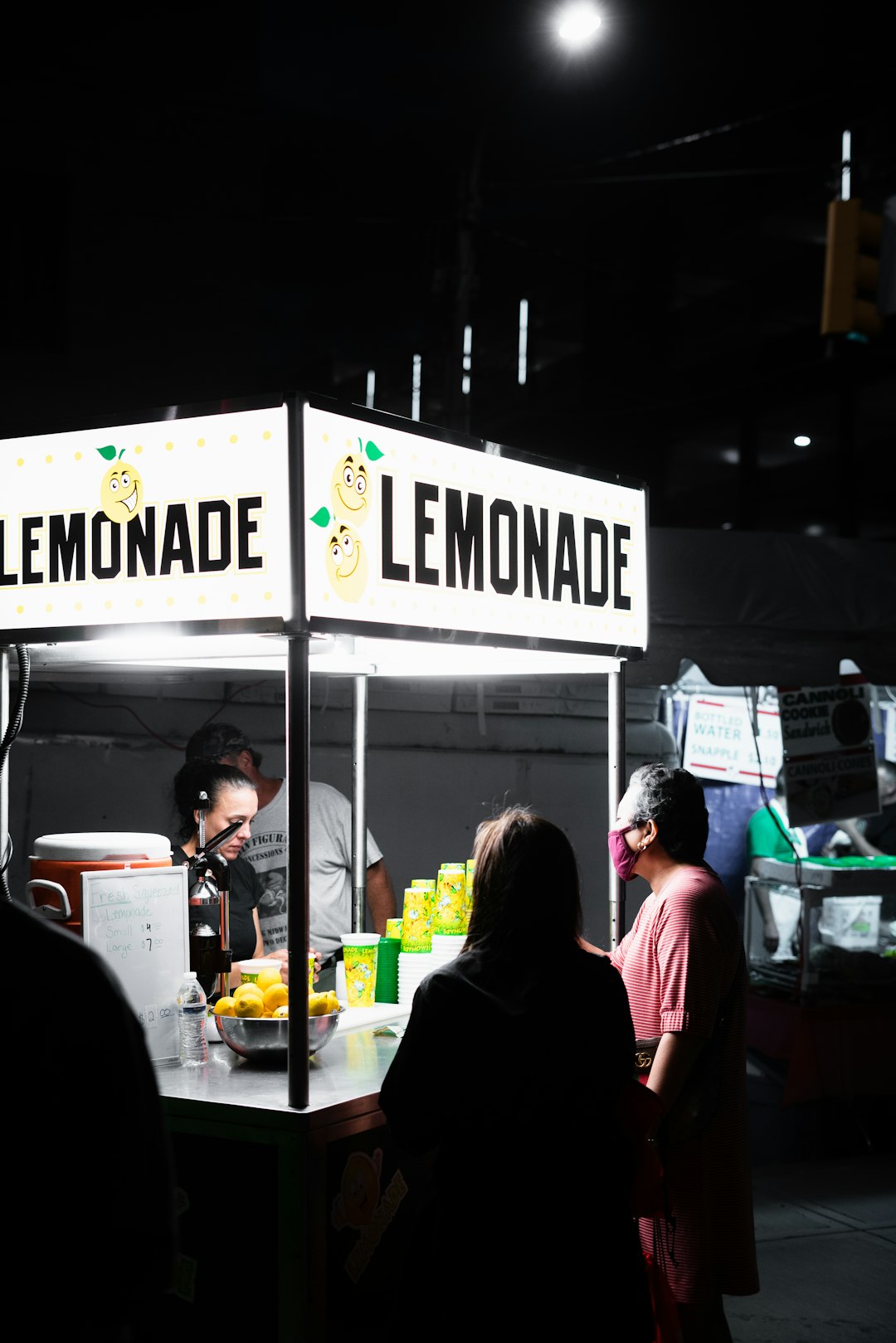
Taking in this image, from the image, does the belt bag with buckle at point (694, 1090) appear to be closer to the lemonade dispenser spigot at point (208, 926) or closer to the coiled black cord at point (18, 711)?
the lemonade dispenser spigot at point (208, 926)

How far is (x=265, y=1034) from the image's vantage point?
3221 mm

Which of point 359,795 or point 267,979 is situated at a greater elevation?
point 359,795

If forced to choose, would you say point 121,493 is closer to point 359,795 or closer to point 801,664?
point 359,795

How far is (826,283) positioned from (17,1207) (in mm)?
9300

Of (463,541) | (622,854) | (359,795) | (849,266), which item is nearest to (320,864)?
(359,795)

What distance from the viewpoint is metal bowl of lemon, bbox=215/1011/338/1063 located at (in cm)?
322

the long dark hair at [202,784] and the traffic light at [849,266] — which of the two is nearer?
the long dark hair at [202,784]

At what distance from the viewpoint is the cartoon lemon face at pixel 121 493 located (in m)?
2.99

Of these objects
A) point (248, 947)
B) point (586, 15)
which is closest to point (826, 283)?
point (586, 15)

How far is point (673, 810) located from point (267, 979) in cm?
129

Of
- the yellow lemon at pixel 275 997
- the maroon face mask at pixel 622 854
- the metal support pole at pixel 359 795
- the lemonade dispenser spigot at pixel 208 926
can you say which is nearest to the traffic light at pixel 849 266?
the metal support pole at pixel 359 795

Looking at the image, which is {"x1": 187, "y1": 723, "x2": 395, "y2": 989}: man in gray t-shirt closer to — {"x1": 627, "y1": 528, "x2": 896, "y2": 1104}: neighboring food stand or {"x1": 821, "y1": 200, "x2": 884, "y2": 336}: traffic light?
{"x1": 627, "y1": 528, "x2": 896, "y2": 1104}: neighboring food stand

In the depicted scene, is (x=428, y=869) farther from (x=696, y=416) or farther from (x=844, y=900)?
(x=696, y=416)

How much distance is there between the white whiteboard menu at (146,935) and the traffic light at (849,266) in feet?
24.3
